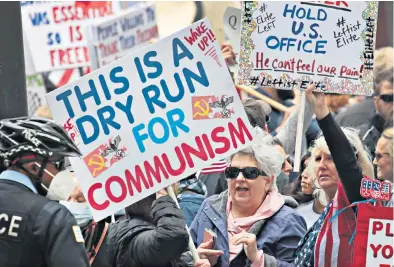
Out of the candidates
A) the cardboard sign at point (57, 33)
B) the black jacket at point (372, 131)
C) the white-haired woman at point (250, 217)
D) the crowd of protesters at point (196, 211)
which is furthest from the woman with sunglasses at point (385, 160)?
the cardboard sign at point (57, 33)

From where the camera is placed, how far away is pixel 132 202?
7.08m

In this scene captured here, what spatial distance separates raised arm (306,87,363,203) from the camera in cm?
699

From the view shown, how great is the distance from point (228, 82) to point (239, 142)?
357mm

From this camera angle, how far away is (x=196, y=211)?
796 centimetres

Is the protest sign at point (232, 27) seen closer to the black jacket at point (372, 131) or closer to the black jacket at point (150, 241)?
the black jacket at point (372, 131)

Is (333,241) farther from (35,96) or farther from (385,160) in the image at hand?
(35,96)

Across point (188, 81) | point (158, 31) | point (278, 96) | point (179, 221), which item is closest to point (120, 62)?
point (188, 81)

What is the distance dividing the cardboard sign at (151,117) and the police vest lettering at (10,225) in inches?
55.2

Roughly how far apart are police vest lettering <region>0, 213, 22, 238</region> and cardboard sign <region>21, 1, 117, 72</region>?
9.59 metres

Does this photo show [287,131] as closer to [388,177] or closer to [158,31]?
[388,177]

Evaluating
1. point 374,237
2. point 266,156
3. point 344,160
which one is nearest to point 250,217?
point 266,156

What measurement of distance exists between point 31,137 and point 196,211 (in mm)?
2412

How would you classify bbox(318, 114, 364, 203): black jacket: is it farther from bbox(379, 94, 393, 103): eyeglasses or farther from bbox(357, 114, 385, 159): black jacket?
bbox(379, 94, 393, 103): eyeglasses

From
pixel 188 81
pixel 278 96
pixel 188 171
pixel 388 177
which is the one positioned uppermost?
pixel 188 81
